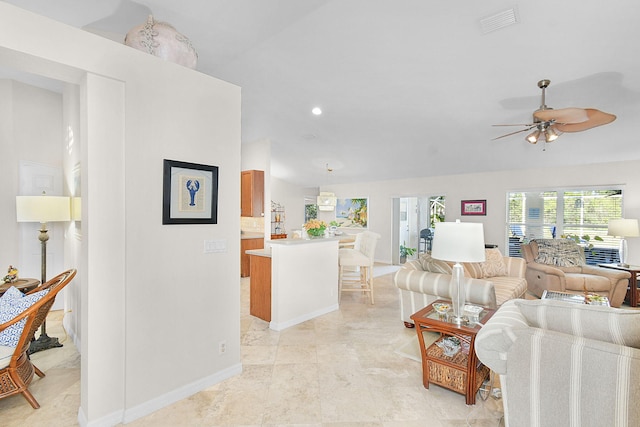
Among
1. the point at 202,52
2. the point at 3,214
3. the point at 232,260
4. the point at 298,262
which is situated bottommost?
the point at 298,262

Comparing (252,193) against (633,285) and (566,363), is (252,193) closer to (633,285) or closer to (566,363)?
(566,363)

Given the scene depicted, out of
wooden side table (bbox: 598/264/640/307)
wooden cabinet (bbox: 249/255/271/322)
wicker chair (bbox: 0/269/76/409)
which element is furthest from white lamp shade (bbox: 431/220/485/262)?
wooden side table (bbox: 598/264/640/307)

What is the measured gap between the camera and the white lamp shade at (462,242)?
7.27ft

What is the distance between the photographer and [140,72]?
1.97 metres

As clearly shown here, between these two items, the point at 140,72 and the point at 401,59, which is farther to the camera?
the point at 401,59

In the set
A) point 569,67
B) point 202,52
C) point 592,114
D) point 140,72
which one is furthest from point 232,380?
point 569,67

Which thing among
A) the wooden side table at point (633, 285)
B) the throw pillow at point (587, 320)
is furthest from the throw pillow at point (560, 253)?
the throw pillow at point (587, 320)

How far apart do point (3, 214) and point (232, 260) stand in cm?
335

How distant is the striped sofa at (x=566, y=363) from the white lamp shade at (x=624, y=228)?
456cm

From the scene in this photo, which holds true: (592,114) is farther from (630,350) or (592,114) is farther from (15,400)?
(15,400)

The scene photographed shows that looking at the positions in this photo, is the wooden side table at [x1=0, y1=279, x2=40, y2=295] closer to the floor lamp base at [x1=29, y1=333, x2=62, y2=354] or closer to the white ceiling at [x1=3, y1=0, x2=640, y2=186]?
the floor lamp base at [x1=29, y1=333, x2=62, y2=354]

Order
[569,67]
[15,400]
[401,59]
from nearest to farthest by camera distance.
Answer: [15,400] → [569,67] → [401,59]

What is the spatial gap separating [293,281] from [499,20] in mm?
3343

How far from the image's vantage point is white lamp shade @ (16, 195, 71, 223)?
9.23 ft
